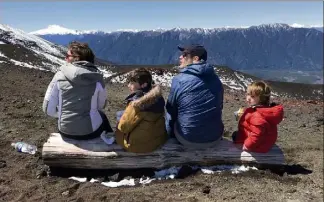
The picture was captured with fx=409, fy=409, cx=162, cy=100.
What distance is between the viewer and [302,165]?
9812 millimetres

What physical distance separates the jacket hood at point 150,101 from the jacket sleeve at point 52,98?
63.0 inches

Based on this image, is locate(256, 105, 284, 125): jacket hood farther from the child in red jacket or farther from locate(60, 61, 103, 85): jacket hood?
locate(60, 61, 103, 85): jacket hood

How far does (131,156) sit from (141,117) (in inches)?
34.8

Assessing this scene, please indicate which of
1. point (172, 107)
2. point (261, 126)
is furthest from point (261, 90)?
point (172, 107)

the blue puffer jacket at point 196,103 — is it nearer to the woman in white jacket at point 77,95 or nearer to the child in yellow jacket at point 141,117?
the child in yellow jacket at point 141,117

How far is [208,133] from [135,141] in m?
1.52

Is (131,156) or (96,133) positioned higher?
(96,133)

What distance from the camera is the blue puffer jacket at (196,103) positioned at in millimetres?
8156

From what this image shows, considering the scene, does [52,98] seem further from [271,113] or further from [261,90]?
[271,113]

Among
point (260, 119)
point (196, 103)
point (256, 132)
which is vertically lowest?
point (256, 132)

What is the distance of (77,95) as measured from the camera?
805 cm

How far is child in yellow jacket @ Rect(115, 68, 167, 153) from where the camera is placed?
25.9 feet

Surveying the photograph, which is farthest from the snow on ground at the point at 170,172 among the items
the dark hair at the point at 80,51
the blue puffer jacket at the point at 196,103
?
the dark hair at the point at 80,51

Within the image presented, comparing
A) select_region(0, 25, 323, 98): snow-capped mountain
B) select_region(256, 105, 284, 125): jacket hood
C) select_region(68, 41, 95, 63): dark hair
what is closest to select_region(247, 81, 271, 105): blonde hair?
select_region(256, 105, 284, 125): jacket hood
